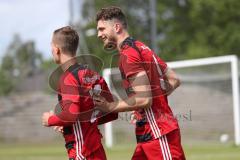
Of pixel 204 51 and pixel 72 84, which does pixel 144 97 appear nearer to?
pixel 72 84

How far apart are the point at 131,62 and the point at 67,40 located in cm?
65

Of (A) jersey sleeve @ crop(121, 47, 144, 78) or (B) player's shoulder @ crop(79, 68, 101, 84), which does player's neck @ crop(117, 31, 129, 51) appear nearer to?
(A) jersey sleeve @ crop(121, 47, 144, 78)

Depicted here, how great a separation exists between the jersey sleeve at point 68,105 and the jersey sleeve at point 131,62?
466 millimetres

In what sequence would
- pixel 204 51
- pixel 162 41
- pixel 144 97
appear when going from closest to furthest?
pixel 144 97
pixel 204 51
pixel 162 41

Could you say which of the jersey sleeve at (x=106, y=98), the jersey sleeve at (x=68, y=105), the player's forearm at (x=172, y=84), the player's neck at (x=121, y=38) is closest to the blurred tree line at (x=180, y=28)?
the player's forearm at (x=172, y=84)

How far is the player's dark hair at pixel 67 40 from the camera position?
20.0 ft

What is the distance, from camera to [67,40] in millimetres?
6094

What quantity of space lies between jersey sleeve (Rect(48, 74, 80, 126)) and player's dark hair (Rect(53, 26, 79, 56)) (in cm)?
27

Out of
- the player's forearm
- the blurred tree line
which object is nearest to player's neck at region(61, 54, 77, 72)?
the player's forearm

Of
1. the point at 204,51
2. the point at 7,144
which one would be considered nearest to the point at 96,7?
the point at 204,51

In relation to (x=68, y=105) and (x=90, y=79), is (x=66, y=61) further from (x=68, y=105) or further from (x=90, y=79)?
(x=68, y=105)

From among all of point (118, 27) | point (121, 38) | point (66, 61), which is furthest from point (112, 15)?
point (66, 61)

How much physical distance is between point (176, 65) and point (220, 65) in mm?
1562

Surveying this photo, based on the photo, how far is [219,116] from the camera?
2283 cm
